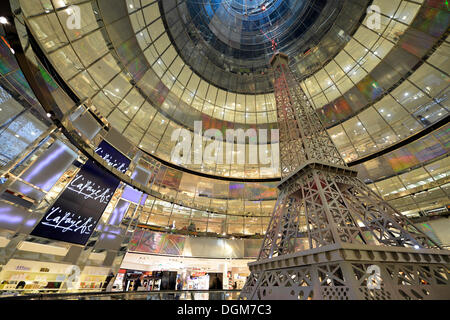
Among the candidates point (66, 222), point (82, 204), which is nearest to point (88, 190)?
point (82, 204)

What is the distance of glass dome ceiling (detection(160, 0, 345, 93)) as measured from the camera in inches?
715

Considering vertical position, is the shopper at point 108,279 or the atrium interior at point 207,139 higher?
the atrium interior at point 207,139

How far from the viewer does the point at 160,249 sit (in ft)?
53.3

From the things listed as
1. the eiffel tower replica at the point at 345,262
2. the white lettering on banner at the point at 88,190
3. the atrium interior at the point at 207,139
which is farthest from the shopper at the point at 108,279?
the eiffel tower replica at the point at 345,262

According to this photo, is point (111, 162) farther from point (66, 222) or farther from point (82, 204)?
point (66, 222)

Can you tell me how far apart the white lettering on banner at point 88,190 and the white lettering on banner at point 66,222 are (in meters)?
1.32

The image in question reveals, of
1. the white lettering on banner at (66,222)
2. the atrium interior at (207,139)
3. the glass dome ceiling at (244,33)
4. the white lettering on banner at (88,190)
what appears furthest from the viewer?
the glass dome ceiling at (244,33)

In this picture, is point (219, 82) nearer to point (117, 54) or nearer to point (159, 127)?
point (159, 127)

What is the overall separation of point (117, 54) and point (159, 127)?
695 centimetres

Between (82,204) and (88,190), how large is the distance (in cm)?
95

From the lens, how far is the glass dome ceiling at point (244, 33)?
59.6 feet

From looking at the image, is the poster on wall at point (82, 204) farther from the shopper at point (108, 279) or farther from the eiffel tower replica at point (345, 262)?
the eiffel tower replica at point (345, 262)

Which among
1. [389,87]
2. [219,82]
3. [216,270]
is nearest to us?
[389,87]

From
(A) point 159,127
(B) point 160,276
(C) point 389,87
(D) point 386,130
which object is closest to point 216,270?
(B) point 160,276
